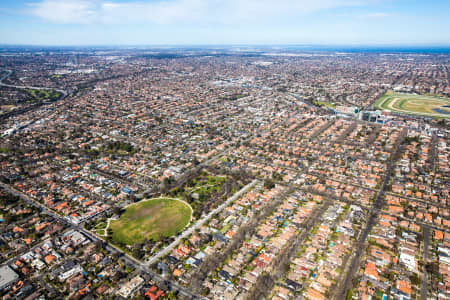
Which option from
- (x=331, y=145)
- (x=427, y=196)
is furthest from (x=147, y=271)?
(x=331, y=145)

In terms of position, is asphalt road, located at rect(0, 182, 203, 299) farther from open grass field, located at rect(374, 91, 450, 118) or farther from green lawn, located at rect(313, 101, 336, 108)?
open grass field, located at rect(374, 91, 450, 118)

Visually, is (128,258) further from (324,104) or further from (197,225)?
(324,104)

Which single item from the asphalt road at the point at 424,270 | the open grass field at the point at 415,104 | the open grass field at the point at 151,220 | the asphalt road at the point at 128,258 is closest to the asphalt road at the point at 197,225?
the asphalt road at the point at 128,258

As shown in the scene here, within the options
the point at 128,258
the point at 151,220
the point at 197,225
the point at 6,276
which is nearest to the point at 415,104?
the point at 197,225

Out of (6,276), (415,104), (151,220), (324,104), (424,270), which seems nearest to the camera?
(6,276)

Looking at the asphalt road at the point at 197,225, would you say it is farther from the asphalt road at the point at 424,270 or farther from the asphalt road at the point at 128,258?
the asphalt road at the point at 424,270

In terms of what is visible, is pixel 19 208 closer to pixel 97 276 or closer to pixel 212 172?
pixel 97 276

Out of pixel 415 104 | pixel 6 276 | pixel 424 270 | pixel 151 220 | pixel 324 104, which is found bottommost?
pixel 6 276
